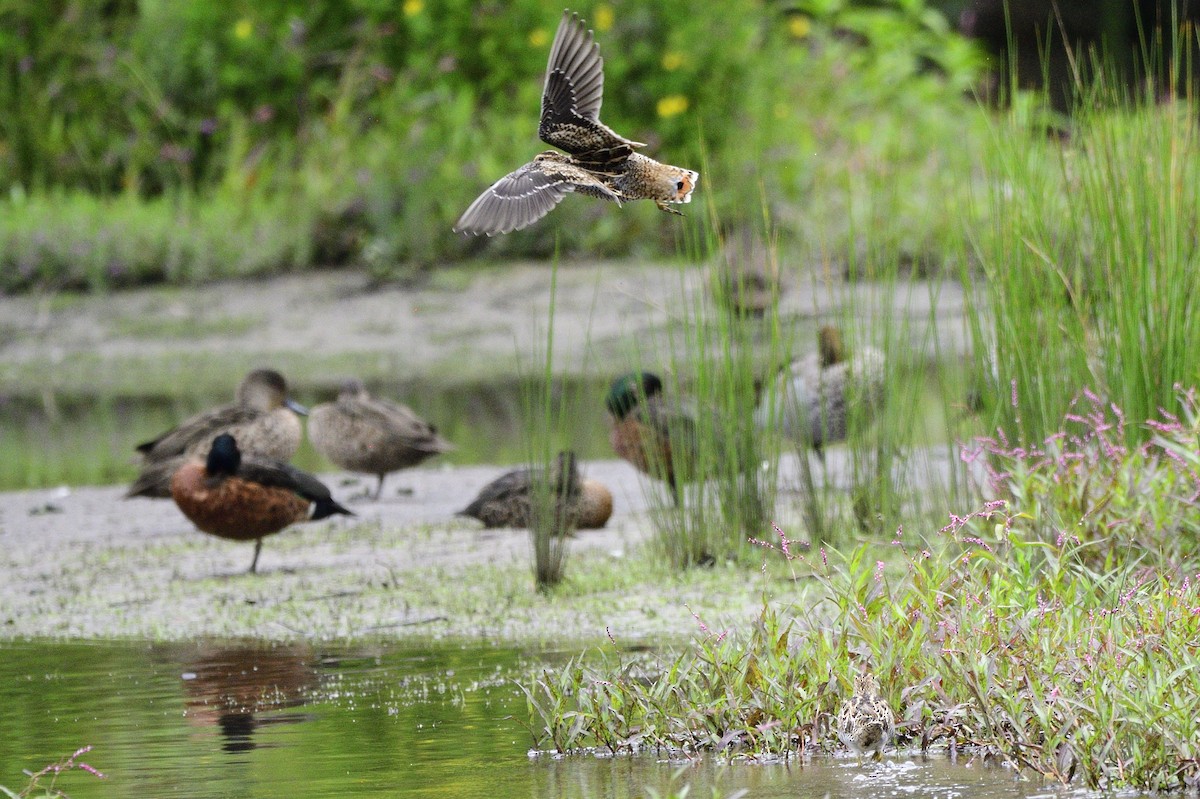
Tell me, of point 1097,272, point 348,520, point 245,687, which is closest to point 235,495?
point 348,520

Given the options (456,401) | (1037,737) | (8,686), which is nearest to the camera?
(1037,737)

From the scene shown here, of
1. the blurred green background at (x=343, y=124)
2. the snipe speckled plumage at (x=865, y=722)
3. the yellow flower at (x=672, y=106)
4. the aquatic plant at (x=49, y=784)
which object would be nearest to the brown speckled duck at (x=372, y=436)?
the aquatic plant at (x=49, y=784)

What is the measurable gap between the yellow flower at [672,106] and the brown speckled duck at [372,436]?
840 centimetres

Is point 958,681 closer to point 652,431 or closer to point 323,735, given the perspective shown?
point 323,735

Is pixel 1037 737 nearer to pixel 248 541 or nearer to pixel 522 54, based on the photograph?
pixel 248 541

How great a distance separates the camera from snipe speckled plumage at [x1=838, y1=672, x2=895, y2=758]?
4.65 m

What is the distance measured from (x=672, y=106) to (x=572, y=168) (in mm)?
13579

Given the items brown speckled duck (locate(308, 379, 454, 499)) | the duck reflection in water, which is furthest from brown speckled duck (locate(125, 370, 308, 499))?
the duck reflection in water

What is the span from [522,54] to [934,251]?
4.40m

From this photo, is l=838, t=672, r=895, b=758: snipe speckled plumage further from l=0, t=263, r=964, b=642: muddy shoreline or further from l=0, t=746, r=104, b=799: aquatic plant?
l=0, t=746, r=104, b=799: aquatic plant

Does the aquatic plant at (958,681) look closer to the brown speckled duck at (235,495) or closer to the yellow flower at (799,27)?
the brown speckled duck at (235,495)

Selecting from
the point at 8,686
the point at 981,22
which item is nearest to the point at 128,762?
the point at 8,686

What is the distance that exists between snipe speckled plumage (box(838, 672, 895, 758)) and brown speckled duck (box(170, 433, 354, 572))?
3.81 meters

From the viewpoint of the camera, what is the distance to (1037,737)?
14.5 feet
